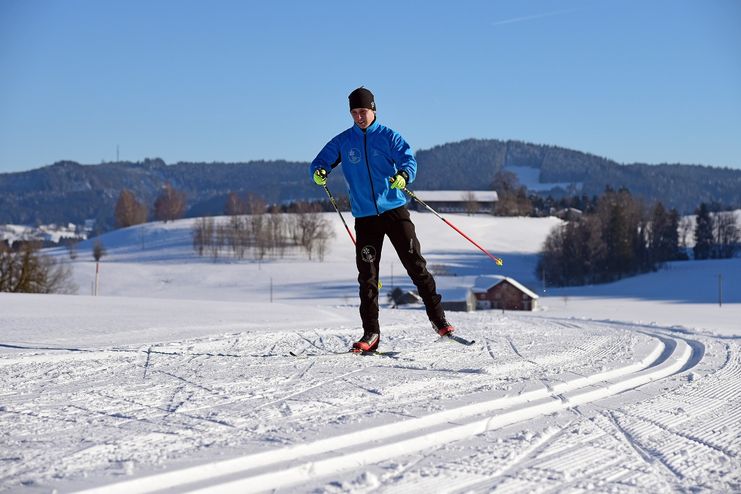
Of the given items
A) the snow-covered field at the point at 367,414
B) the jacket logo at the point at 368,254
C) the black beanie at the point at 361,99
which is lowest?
the snow-covered field at the point at 367,414

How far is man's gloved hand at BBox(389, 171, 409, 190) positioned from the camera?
5.91 metres

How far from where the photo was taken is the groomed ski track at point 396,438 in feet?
7.59

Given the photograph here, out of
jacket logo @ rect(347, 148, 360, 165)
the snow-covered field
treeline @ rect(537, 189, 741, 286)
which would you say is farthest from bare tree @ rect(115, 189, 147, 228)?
the snow-covered field

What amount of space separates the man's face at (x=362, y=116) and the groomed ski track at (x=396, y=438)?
2.32 metres

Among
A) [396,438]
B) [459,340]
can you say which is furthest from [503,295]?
[396,438]

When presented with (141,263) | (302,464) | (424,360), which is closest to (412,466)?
(302,464)

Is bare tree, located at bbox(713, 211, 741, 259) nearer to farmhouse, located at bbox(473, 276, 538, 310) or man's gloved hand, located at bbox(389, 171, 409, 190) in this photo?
farmhouse, located at bbox(473, 276, 538, 310)

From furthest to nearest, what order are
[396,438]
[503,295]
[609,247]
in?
[609,247] < [503,295] < [396,438]

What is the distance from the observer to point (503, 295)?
6362cm

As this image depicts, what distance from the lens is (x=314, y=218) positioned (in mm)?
107688

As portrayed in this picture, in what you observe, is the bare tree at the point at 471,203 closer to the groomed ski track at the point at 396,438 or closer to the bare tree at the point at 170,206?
the bare tree at the point at 170,206

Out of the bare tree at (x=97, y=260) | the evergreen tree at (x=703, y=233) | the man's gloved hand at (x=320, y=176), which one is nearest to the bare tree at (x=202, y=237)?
the bare tree at (x=97, y=260)

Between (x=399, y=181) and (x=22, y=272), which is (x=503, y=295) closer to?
(x=22, y=272)

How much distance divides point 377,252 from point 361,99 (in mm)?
1297
